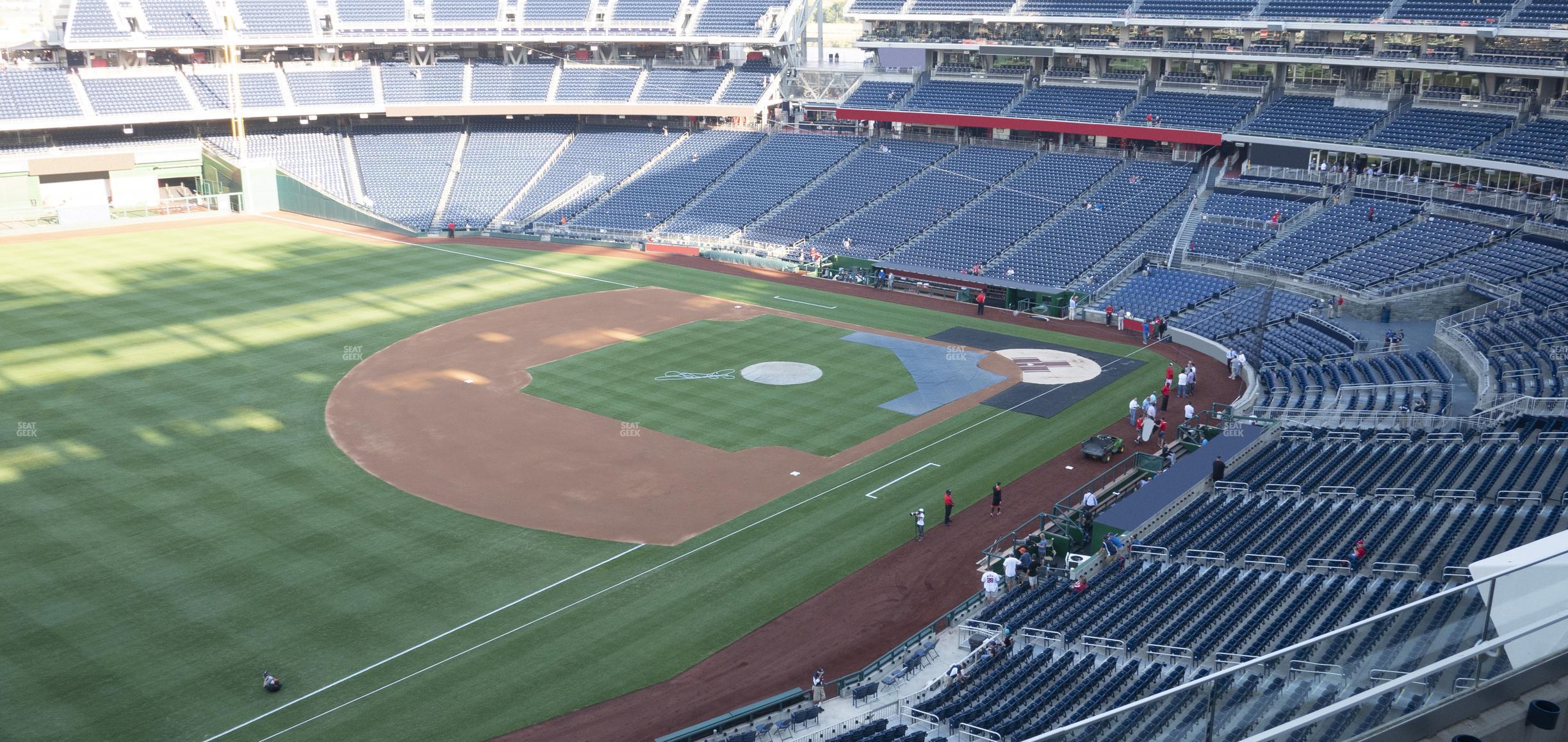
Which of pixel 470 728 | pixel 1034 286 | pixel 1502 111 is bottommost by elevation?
pixel 470 728

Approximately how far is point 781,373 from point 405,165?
139ft

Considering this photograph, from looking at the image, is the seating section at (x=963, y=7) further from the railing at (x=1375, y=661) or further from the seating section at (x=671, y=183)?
the railing at (x=1375, y=661)

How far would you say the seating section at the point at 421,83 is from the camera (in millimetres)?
74562

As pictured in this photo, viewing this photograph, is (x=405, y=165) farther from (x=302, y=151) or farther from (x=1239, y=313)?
(x=1239, y=313)

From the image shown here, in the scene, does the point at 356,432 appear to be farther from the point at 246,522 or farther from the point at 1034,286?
the point at 1034,286

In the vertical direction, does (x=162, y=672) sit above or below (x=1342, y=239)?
below

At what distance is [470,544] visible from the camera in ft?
91.5

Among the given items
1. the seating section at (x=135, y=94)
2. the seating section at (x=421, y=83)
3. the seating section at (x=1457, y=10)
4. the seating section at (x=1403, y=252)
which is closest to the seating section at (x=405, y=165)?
the seating section at (x=421, y=83)

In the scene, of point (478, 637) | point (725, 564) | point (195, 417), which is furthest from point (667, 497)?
point (195, 417)

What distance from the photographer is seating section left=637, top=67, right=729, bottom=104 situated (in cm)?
7556

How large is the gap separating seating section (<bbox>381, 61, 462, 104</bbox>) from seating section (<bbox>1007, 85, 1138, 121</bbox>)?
36.9 metres

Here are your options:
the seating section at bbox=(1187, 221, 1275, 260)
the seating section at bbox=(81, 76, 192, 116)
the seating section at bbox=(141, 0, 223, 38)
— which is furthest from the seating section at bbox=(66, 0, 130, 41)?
the seating section at bbox=(1187, 221, 1275, 260)

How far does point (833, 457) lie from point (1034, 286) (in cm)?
2201

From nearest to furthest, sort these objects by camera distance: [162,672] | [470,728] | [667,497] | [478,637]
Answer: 1. [470,728]
2. [162,672]
3. [478,637]
4. [667,497]
